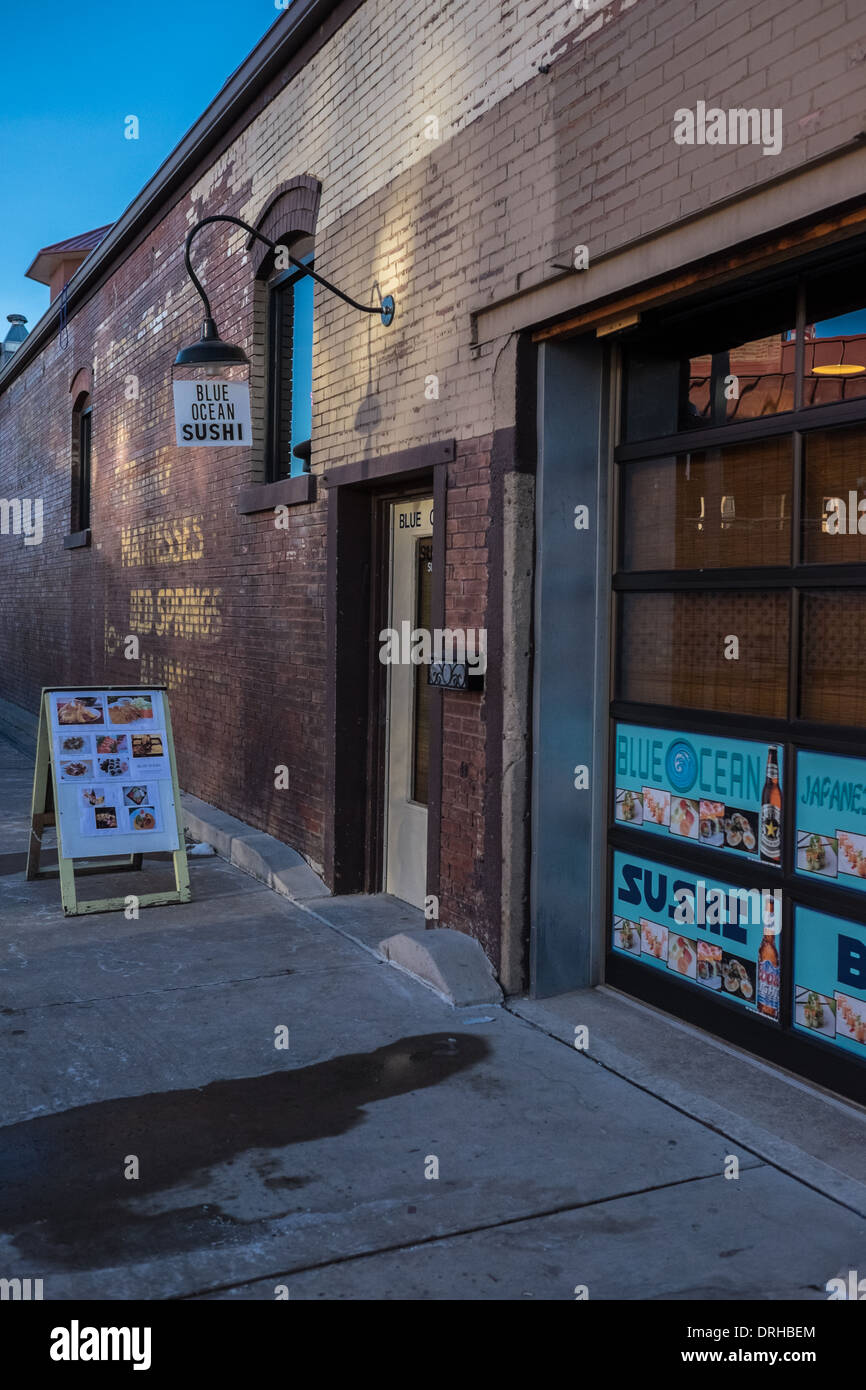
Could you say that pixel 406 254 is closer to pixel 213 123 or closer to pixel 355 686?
pixel 355 686

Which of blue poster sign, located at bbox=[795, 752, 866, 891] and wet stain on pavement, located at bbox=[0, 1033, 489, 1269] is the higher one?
blue poster sign, located at bbox=[795, 752, 866, 891]

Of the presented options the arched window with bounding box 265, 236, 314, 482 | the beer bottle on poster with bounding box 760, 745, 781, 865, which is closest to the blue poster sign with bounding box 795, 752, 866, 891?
the beer bottle on poster with bounding box 760, 745, 781, 865

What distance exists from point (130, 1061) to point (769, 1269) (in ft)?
8.68

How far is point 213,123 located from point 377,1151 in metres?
8.49

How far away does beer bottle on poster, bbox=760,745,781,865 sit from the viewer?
4.68 metres

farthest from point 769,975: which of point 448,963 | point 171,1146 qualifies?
point 171,1146

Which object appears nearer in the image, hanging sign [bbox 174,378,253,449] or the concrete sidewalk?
the concrete sidewalk

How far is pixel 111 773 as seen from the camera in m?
7.49

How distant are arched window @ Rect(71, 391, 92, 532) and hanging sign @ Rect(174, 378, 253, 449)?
8636mm

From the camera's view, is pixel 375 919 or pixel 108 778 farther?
pixel 108 778

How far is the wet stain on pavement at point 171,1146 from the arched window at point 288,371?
4996 mm

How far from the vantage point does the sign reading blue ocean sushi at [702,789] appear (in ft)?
15.5

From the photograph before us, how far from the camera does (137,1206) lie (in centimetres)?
370

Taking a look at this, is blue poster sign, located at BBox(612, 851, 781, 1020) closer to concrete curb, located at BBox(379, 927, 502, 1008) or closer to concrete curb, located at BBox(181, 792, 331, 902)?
concrete curb, located at BBox(379, 927, 502, 1008)
